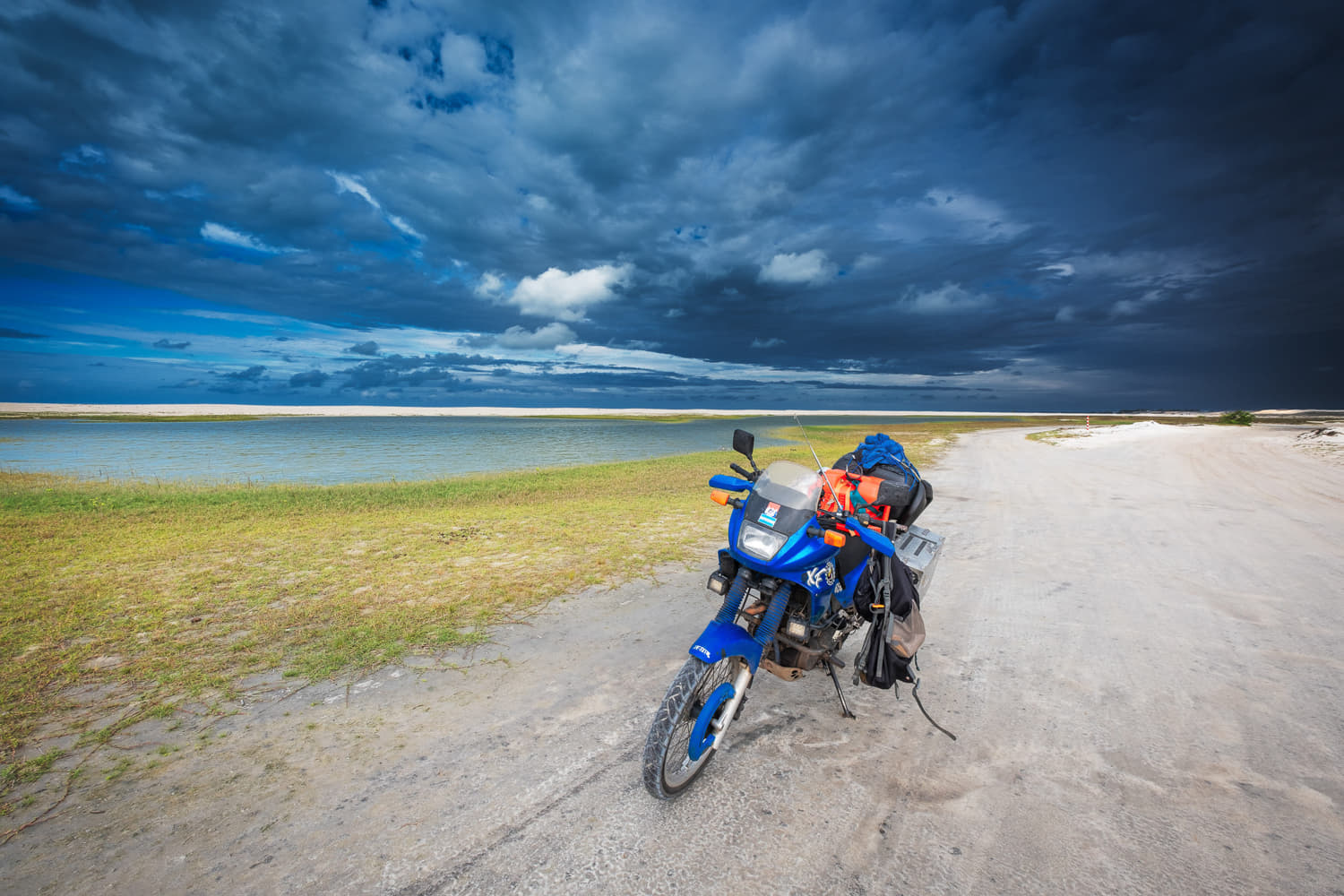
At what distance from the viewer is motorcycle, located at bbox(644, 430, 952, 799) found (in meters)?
2.85

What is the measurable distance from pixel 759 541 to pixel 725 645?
617 millimetres

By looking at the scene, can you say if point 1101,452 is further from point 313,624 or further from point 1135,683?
point 313,624

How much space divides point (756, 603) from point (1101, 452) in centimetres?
2652

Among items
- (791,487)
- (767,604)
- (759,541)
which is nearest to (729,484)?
(791,487)

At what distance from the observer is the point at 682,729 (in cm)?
295

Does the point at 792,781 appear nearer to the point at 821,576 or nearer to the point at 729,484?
the point at 821,576

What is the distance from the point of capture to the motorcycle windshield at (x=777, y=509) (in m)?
3.08

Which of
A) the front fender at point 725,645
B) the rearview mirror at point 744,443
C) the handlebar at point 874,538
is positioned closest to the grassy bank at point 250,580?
the front fender at point 725,645

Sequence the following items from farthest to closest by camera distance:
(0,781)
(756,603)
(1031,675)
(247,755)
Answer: (1031,675) < (756,603) < (247,755) < (0,781)

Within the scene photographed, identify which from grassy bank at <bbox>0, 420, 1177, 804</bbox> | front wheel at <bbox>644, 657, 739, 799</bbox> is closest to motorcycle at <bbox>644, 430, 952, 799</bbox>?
front wheel at <bbox>644, 657, 739, 799</bbox>

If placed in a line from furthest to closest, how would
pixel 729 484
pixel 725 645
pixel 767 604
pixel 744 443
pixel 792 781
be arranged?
1. pixel 729 484
2. pixel 744 443
3. pixel 767 604
4. pixel 792 781
5. pixel 725 645

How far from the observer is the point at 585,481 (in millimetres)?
16812

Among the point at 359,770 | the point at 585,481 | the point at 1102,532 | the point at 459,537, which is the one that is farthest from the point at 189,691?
the point at 585,481

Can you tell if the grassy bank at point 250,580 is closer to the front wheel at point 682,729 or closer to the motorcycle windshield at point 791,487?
the front wheel at point 682,729
